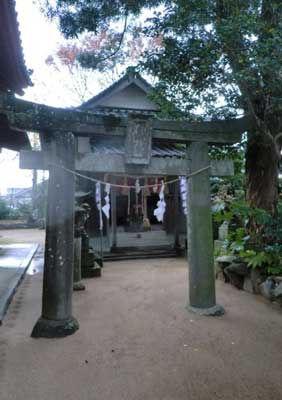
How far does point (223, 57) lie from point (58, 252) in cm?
379

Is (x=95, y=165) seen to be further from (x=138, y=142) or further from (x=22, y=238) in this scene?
(x=22, y=238)

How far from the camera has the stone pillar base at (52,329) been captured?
11.6 ft

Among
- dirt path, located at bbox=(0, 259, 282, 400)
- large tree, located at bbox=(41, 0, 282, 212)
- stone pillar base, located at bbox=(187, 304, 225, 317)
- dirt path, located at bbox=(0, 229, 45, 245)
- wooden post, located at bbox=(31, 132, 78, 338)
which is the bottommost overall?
dirt path, located at bbox=(0, 259, 282, 400)

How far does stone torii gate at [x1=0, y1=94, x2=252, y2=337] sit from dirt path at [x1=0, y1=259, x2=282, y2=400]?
39cm

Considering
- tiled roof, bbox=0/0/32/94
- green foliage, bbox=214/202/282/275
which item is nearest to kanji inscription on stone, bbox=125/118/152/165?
green foliage, bbox=214/202/282/275

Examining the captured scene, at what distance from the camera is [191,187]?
14.7ft

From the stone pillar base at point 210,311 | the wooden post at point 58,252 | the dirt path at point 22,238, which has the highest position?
the wooden post at point 58,252

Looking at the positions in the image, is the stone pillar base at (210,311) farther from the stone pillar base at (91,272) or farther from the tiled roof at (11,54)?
the tiled roof at (11,54)

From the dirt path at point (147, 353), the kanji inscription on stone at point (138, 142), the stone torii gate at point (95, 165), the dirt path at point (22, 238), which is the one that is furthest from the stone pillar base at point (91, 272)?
the dirt path at point (22, 238)

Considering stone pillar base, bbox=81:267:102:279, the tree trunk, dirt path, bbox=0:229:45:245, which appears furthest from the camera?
dirt path, bbox=0:229:45:245

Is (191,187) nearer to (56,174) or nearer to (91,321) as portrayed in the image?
(56,174)

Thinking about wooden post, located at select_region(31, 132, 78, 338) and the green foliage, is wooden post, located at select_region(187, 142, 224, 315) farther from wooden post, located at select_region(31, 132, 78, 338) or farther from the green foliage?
wooden post, located at select_region(31, 132, 78, 338)

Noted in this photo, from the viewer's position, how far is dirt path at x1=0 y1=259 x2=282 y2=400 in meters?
2.52

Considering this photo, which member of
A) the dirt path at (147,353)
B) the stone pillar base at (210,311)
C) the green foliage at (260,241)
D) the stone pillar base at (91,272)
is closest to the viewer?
the dirt path at (147,353)
